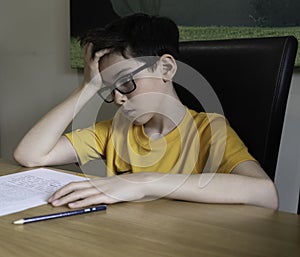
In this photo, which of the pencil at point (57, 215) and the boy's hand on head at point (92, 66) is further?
the boy's hand on head at point (92, 66)

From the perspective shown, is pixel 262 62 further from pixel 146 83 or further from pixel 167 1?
pixel 167 1

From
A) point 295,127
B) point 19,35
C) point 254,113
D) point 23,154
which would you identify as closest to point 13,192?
point 23,154

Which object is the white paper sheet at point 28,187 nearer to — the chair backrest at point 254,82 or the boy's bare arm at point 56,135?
the boy's bare arm at point 56,135

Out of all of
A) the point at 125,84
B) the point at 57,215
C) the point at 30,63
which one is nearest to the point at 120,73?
the point at 125,84

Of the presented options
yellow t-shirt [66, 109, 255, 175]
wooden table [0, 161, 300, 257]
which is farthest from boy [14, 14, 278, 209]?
wooden table [0, 161, 300, 257]

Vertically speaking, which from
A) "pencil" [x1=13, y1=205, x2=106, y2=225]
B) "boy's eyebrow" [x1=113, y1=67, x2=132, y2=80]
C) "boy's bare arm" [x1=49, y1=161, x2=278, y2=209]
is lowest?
"pencil" [x1=13, y1=205, x2=106, y2=225]

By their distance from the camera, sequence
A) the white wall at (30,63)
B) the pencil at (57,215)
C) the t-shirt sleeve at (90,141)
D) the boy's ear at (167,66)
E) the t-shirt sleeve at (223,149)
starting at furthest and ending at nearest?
the white wall at (30,63) < the t-shirt sleeve at (90,141) < the boy's ear at (167,66) < the t-shirt sleeve at (223,149) < the pencil at (57,215)

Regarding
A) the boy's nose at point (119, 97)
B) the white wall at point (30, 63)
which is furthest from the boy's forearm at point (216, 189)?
the white wall at point (30, 63)

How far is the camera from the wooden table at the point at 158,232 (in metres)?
0.55

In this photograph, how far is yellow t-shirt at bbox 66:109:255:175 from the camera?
93cm

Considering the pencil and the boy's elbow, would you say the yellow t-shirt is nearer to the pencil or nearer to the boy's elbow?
the boy's elbow

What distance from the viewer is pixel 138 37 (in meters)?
1.01

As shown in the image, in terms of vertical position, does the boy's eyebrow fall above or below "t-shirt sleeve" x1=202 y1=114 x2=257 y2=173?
above

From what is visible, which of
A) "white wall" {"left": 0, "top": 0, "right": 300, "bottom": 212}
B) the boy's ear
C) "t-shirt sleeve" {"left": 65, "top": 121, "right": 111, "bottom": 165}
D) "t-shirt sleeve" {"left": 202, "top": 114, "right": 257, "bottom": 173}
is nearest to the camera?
"t-shirt sleeve" {"left": 202, "top": 114, "right": 257, "bottom": 173}
